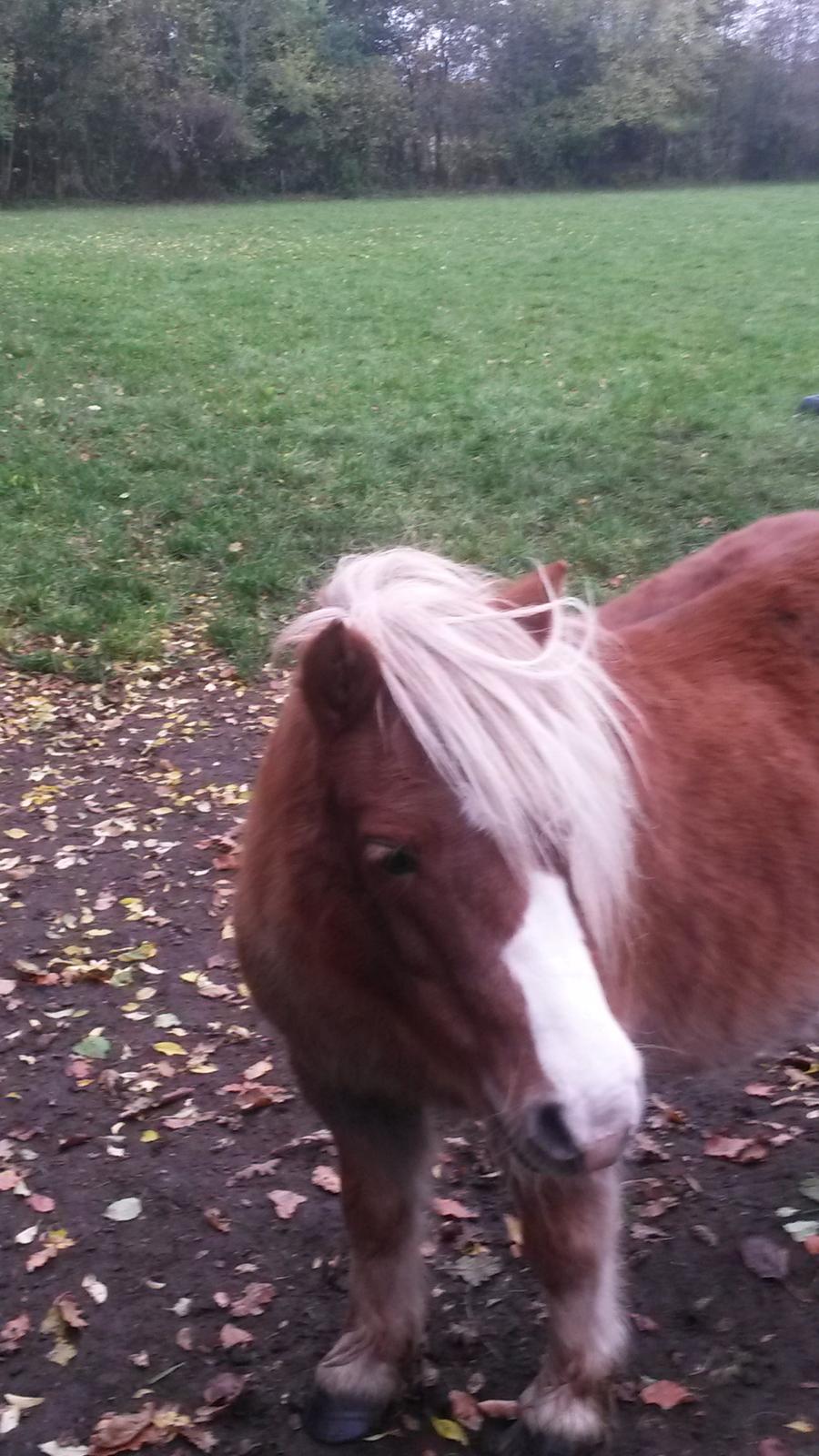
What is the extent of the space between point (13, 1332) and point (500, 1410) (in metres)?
1.13

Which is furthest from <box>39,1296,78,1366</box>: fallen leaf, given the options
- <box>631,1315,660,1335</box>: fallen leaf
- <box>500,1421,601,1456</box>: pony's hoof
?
<box>631,1315,660,1335</box>: fallen leaf

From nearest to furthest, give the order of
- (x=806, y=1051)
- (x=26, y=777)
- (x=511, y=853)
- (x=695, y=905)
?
(x=511, y=853), (x=695, y=905), (x=806, y=1051), (x=26, y=777)

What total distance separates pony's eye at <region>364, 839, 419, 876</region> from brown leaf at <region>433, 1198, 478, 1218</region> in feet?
5.49

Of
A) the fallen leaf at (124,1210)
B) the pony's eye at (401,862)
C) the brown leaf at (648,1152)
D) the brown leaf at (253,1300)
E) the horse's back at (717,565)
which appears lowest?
the brown leaf at (253,1300)

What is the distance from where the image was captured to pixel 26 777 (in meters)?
5.20

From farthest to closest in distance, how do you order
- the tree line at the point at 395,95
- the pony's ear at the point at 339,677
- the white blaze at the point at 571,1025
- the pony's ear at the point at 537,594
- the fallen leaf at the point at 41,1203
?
1. the tree line at the point at 395,95
2. the fallen leaf at the point at 41,1203
3. the pony's ear at the point at 537,594
4. the pony's ear at the point at 339,677
5. the white blaze at the point at 571,1025

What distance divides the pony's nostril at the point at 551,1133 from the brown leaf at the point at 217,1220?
174cm

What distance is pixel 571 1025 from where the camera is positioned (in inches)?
61.7

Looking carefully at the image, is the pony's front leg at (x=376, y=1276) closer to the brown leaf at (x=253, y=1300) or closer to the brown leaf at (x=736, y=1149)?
the brown leaf at (x=253, y=1300)

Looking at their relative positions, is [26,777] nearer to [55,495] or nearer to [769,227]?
[55,495]

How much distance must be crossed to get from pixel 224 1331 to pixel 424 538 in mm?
5279

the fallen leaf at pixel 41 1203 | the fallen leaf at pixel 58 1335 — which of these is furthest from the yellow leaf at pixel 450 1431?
the fallen leaf at pixel 41 1203

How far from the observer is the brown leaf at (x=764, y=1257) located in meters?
2.80

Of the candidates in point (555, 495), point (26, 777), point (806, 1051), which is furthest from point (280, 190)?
point (806, 1051)
